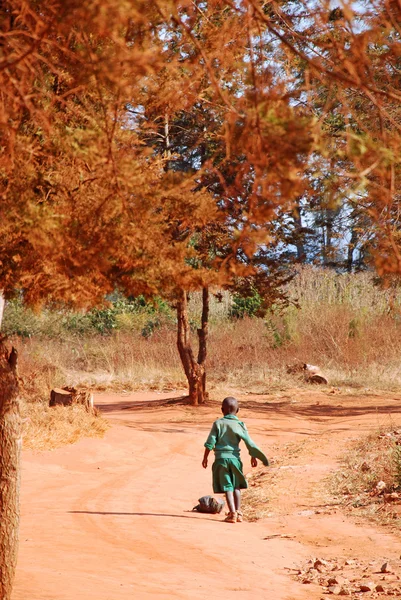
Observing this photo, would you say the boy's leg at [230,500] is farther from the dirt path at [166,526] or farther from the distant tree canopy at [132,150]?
the distant tree canopy at [132,150]

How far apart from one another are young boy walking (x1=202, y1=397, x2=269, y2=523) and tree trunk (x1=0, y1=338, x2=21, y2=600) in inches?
129

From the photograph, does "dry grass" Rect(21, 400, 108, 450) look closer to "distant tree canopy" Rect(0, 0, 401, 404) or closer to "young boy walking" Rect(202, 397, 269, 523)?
"young boy walking" Rect(202, 397, 269, 523)

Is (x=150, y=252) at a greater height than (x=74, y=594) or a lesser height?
greater

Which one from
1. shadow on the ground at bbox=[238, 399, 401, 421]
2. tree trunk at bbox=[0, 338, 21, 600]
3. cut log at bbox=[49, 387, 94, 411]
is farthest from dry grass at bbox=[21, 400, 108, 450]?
tree trunk at bbox=[0, 338, 21, 600]

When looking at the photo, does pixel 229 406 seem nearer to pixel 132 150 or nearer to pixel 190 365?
pixel 132 150

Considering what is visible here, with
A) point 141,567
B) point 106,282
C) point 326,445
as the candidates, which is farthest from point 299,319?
point 106,282

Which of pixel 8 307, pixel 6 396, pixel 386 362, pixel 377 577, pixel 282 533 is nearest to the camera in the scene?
pixel 6 396

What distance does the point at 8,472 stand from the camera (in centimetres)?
501

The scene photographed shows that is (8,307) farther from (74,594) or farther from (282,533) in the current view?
(74,594)

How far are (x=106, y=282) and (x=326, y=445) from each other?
8.42m

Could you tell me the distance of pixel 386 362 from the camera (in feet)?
72.1

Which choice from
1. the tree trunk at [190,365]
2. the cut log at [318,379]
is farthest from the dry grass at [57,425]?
the cut log at [318,379]

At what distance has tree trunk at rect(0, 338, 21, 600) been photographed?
4.97 metres

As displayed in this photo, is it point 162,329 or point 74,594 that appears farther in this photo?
point 162,329
